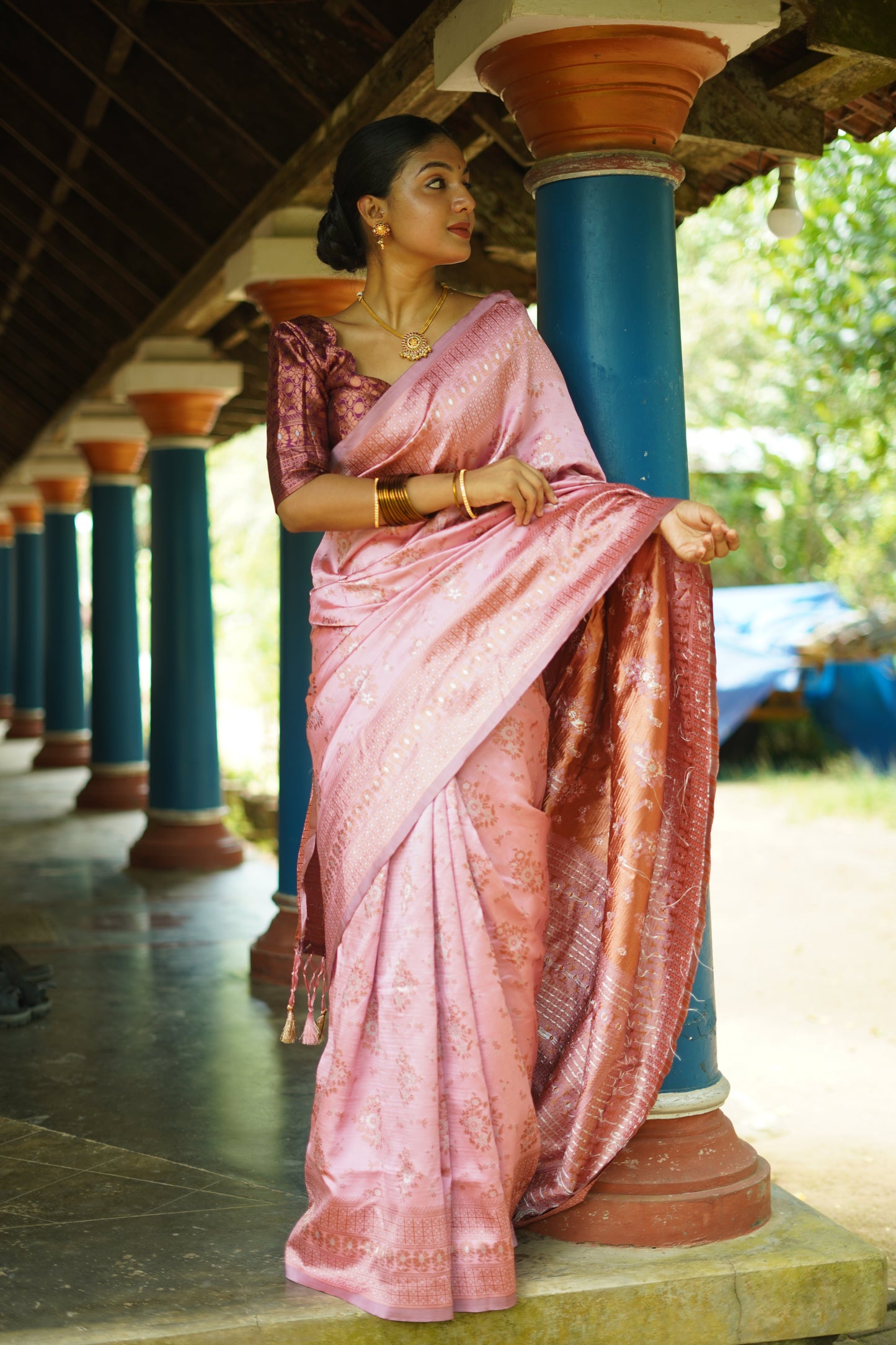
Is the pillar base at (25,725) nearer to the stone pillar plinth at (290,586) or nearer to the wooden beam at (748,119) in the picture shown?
the stone pillar plinth at (290,586)

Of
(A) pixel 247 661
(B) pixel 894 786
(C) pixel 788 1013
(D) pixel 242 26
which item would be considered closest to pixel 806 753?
(B) pixel 894 786

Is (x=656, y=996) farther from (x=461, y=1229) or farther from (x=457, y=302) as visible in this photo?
(x=457, y=302)

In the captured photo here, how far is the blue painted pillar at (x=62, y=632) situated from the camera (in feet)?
41.1

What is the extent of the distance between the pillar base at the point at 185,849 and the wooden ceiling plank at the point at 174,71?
3.54 metres

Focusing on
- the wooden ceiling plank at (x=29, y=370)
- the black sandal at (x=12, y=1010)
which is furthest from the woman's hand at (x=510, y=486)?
the wooden ceiling plank at (x=29, y=370)

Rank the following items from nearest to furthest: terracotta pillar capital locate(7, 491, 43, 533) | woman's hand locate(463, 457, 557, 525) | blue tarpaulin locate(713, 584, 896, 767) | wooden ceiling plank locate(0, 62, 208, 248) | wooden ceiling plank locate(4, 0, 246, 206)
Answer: woman's hand locate(463, 457, 557, 525), wooden ceiling plank locate(4, 0, 246, 206), wooden ceiling plank locate(0, 62, 208, 248), terracotta pillar capital locate(7, 491, 43, 533), blue tarpaulin locate(713, 584, 896, 767)

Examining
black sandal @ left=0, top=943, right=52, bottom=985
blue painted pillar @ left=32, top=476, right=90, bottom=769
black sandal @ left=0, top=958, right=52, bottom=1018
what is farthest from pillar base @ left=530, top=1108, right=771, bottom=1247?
blue painted pillar @ left=32, top=476, right=90, bottom=769

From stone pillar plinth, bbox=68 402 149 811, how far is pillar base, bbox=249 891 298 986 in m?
4.78

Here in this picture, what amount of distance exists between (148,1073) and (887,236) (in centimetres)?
622

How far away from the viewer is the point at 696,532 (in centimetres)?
264

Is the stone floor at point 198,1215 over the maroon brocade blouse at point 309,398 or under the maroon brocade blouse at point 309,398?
under

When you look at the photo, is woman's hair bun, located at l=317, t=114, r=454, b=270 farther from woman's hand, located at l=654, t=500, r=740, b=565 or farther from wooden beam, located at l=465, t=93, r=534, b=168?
wooden beam, located at l=465, t=93, r=534, b=168

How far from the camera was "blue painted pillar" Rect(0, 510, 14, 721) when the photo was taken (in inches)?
737

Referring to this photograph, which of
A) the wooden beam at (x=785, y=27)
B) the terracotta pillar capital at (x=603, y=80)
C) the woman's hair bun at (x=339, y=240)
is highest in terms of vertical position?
the wooden beam at (x=785, y=27)
